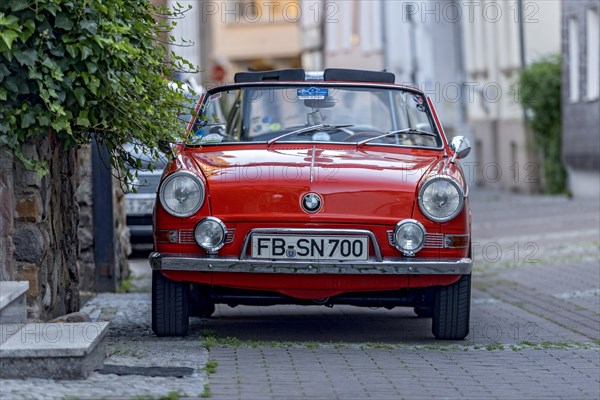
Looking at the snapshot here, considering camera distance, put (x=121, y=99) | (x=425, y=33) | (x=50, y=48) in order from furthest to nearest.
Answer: (x=425, y=33) < (x=121, y=99) < (x=50, y=48)

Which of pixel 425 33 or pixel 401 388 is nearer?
pixel 401 388

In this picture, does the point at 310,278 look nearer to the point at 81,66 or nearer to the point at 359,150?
the point at 359,150

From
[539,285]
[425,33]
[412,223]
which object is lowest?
[539,285]

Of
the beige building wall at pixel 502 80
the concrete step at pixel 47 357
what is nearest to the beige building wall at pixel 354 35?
the beige building wall at pixel 502 80

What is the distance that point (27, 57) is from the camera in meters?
7.22

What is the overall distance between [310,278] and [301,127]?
1.73 m

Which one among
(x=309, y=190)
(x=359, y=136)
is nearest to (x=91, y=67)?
(x=309, y=190)

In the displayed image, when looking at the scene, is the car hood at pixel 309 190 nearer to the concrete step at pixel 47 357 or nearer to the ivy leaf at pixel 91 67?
the ivy leaf at pixel 91 67

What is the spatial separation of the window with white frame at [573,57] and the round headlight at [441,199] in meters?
18.3

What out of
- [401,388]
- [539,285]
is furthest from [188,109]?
[539,285]

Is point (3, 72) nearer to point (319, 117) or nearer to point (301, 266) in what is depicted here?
point (301, 266)

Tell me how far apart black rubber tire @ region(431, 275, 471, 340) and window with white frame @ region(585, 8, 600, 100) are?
17118 mm

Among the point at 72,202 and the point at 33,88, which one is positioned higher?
the point at 33,88

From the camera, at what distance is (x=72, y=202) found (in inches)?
350
